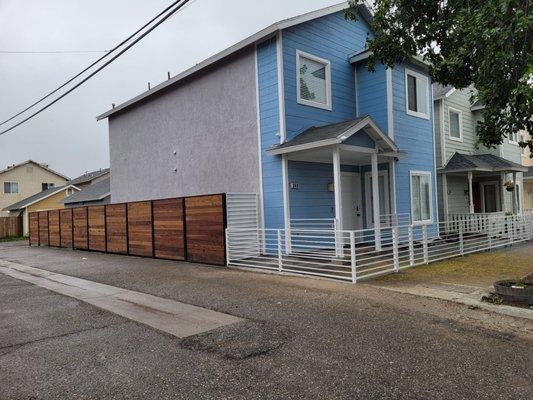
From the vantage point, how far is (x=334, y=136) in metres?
10.1

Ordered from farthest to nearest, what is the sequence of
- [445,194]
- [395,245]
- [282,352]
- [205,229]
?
[445,194] < [205,229] < [395,245] < [282,352]

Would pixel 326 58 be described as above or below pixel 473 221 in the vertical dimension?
above

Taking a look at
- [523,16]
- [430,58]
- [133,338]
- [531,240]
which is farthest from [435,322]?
[531,240]

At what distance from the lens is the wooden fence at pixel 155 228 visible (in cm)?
1166

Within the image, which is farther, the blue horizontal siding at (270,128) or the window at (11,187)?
the window at (11,187)

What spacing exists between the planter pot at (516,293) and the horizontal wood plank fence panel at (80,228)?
15.8 meters

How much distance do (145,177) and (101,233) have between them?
9.12ft

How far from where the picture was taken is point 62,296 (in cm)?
831

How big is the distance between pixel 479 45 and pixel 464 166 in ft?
36.1

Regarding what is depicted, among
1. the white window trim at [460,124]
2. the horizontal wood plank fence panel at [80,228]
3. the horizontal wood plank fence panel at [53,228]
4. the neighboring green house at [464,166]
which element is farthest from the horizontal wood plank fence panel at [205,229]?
the white window trim at [460,124]

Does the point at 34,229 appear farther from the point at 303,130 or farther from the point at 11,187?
the point at 11,187

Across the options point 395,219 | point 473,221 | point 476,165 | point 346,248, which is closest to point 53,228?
point 346,248

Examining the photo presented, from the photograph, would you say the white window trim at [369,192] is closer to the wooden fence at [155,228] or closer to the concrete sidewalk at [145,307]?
the wooden fence at [155,228]

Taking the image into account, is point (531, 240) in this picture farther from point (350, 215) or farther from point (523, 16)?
point (523, 16)
